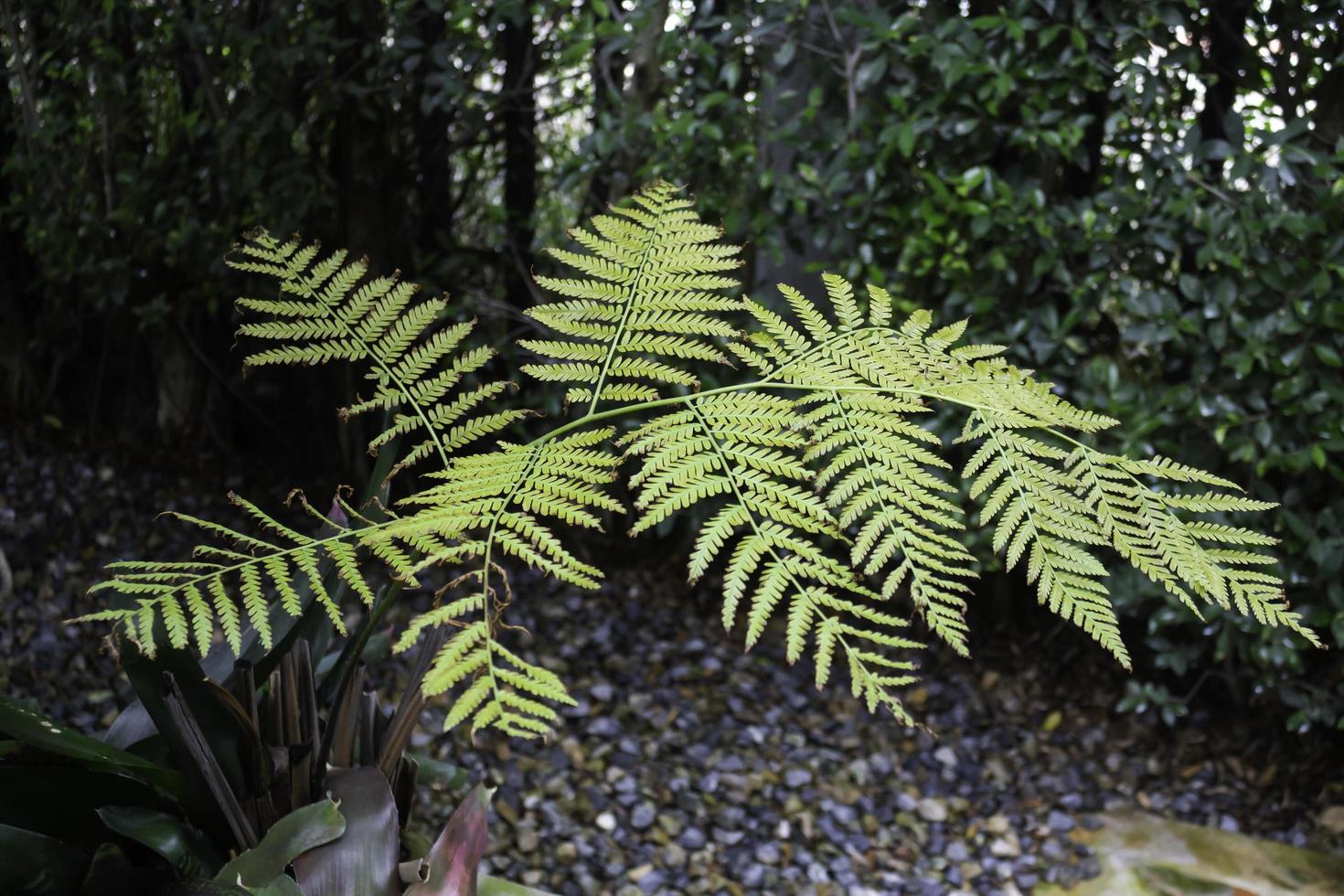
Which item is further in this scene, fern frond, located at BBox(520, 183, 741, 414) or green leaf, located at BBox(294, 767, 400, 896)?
green leaf, located at BBox(294, 767, 400, 896)

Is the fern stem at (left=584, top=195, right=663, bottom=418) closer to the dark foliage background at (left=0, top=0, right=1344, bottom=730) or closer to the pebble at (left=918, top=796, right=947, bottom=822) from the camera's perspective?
the dark foliage background at (left=0, top=0, right=1344, bottom=730)

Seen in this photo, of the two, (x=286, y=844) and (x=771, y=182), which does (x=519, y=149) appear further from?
(x=286, y=844)

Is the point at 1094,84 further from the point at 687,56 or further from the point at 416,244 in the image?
the point at 416,244

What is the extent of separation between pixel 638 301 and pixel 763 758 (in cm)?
189

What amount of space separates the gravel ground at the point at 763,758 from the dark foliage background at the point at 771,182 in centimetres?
21

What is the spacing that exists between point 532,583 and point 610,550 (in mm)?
261

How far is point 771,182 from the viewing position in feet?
9.10

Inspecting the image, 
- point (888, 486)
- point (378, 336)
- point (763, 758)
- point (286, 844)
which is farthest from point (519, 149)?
point (888, 486)

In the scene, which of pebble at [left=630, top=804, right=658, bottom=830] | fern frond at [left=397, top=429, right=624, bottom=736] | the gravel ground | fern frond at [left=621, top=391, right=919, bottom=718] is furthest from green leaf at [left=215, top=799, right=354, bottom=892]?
pebble at [left=630, top=804, right=658, bottom=830]

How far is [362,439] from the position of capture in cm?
342

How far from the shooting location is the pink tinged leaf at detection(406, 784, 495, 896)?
3.83ft

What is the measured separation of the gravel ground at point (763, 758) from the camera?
2.36 meters

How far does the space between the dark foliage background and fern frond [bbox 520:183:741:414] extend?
1765mm

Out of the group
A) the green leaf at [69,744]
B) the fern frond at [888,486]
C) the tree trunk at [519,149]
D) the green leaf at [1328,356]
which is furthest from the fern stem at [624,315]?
the tree trunk at [519,149]
